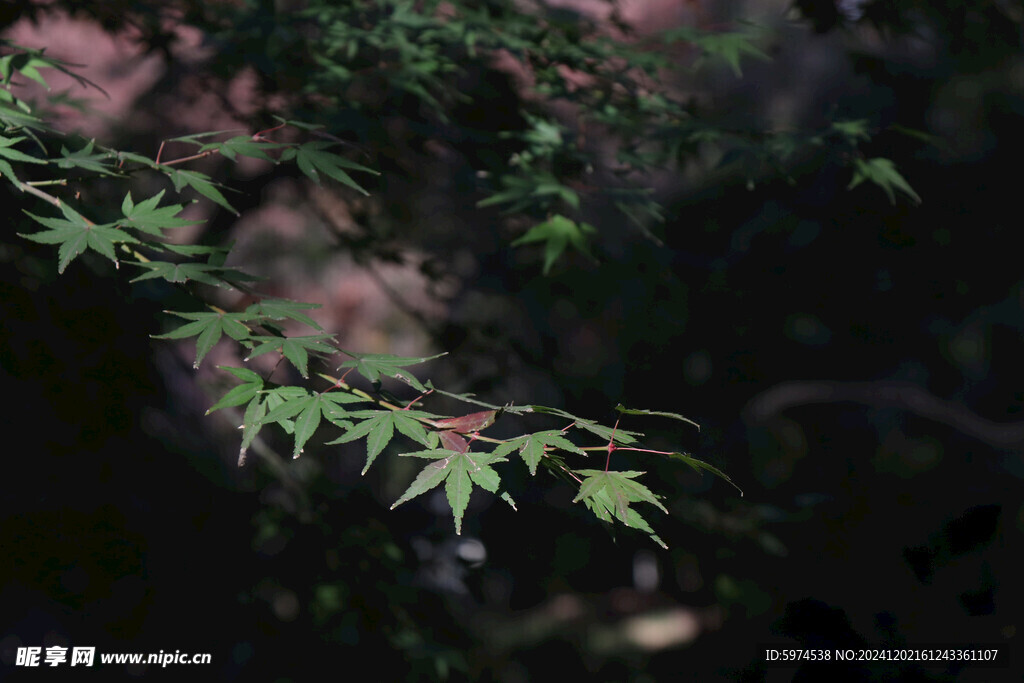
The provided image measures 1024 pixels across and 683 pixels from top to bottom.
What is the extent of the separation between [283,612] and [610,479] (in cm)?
143

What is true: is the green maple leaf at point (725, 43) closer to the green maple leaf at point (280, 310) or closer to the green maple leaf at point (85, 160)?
the green maple leaf at point (280, 310)

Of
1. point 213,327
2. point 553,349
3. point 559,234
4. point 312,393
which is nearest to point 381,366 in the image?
point 312,393

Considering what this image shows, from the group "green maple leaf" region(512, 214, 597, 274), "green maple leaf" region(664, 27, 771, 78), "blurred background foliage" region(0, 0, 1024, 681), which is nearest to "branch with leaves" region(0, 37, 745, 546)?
"blurred background foliage" region(0, 0, 1024, 681)

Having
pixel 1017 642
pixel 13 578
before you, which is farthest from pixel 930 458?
pixel 13 578

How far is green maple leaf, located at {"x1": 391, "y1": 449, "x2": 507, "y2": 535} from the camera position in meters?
0.67

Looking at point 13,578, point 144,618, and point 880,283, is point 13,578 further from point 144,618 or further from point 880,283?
point 880,283

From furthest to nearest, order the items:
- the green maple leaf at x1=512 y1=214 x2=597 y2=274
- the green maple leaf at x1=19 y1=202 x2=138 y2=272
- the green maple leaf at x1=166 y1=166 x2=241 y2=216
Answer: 1. the green maple leaf at x1=512 y1=214 x2=597 y2=274
2. the green maple leaf at x1=166 y1=166 x2=241 y2=216
3. the green maple leaf at x1=19 y1=202 x2=138 y2=272

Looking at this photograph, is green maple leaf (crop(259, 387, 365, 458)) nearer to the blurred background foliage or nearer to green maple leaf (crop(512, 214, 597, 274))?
the blurred background foliage

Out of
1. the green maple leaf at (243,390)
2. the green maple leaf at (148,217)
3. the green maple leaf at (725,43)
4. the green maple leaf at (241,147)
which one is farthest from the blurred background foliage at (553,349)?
the green maple leaf at (243,390)

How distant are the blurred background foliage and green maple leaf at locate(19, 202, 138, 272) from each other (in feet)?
1.21

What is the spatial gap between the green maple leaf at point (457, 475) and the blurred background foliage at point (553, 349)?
555 millimetres

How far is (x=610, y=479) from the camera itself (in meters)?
0.71

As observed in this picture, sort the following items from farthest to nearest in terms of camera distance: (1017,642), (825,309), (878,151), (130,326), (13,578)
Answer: (825,309) → (878,151) → (1017,642) → (13,578) → (130,326)

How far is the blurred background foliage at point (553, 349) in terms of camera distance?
5.20 ft
